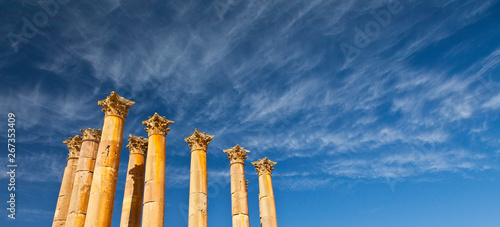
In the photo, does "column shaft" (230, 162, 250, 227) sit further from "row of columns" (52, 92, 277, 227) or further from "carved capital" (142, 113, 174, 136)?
"carved capital" (142, 113, 174, 136)

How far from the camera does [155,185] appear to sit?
59.2 feet

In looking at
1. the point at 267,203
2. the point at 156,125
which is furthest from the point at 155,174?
the point at 267,203

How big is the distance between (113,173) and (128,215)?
16.2 feet

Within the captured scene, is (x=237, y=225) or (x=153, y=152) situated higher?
(x=153, y=152)

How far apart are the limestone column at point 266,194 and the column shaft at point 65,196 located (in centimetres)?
1434

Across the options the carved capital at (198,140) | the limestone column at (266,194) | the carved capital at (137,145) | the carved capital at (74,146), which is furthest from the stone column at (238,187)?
the carved capital at (74,146)

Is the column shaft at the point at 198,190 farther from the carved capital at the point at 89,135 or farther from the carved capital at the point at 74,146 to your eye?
the carved capital at the point at 74,146

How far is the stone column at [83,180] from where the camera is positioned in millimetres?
17422

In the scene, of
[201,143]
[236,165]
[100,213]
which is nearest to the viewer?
[100,213]

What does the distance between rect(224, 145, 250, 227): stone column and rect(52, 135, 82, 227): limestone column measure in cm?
1138

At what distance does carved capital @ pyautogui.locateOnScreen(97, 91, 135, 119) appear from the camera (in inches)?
701

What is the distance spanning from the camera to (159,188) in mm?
18047

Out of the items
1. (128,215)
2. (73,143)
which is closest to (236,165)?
(128,215)

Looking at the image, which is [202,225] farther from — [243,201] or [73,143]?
[73,143]
